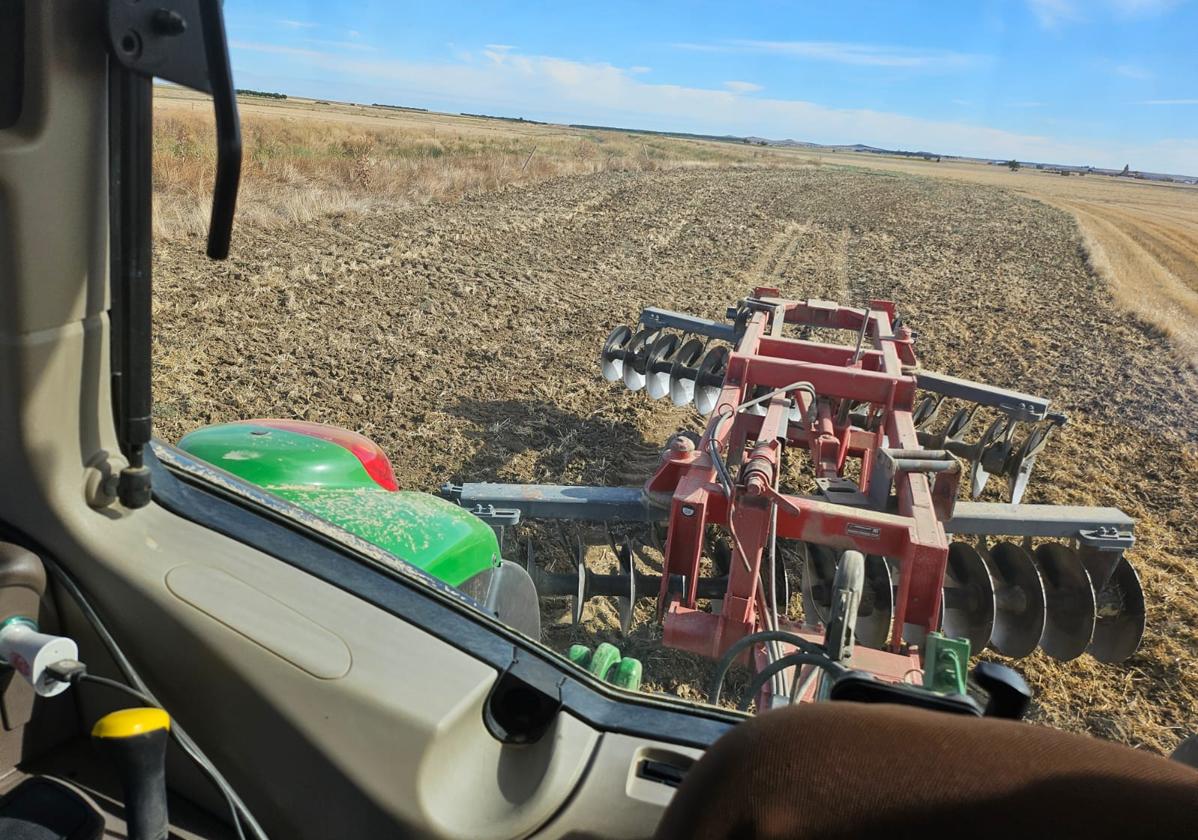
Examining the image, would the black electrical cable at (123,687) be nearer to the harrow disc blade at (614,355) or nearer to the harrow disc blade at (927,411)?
the harrow disc blade at (614,355)

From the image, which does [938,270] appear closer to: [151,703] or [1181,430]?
[1181,430]

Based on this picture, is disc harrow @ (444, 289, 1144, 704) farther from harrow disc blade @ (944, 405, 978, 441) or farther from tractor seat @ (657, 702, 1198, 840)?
tractor seat @ (657, 702, 1198, 840)

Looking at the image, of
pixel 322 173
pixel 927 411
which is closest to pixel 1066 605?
pixel 927 411

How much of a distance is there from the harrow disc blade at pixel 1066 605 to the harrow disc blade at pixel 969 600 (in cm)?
36

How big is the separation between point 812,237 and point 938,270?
3979 mm

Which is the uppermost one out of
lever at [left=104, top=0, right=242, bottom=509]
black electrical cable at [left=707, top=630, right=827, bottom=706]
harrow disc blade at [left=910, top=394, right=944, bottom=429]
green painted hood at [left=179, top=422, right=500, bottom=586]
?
lever at [left=104, top=0, right=242, bottom=509]

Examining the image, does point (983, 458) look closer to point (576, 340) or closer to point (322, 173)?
point (576, 340)

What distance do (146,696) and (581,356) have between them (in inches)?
289

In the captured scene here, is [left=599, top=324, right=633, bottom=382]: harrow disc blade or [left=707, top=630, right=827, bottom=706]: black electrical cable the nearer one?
[left=707, top=630, right=827, bottom=706]: black electrical cable

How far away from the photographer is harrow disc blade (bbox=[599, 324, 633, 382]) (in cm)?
651

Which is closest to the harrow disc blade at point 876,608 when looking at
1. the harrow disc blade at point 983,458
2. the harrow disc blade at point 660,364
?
the harrow disc blade at point 983,458

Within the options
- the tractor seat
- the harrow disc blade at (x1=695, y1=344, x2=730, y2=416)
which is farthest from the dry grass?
the harrow disc blade at (x1=695, y1=344, x2=730, y2=416)

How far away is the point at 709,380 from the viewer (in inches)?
241

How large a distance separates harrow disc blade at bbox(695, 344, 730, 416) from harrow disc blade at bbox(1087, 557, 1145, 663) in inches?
111
